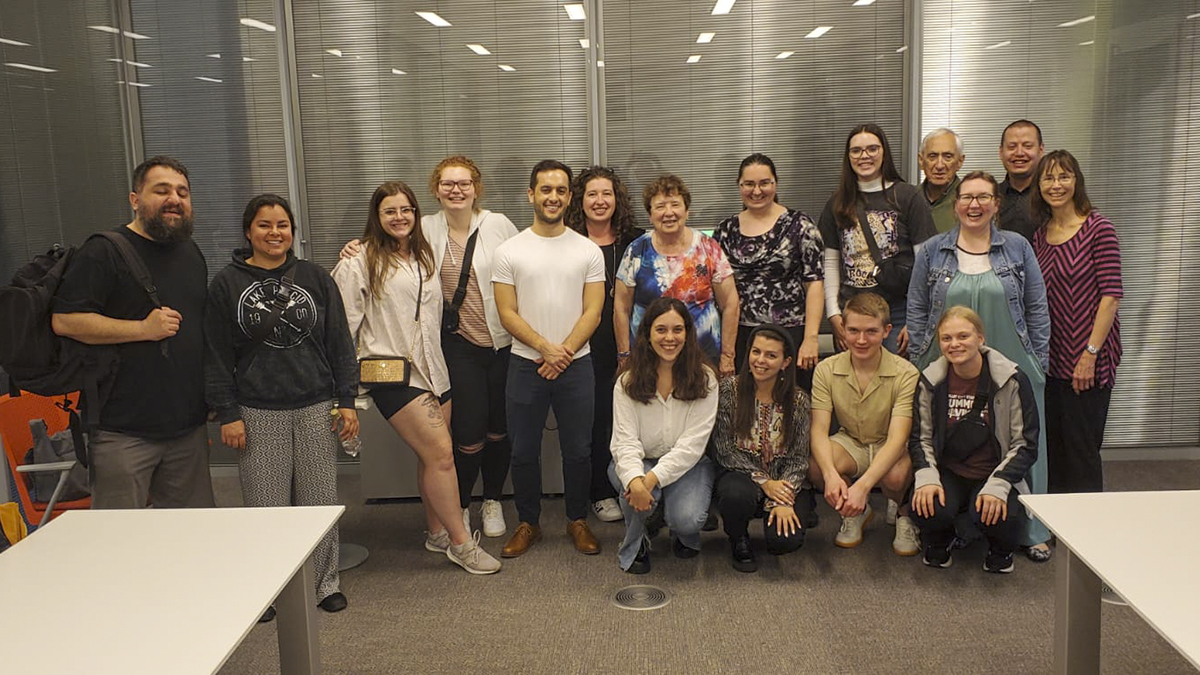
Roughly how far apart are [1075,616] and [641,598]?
56.0 inches

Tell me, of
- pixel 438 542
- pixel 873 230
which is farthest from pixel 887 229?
pixel 438 542

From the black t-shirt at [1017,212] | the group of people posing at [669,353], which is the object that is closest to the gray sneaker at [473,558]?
→ the group of people posing at [669,353]

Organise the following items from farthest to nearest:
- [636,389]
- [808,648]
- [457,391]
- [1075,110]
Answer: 1. [1075,110]
2. [457,391]
3. [636,389]
4. [808,648]

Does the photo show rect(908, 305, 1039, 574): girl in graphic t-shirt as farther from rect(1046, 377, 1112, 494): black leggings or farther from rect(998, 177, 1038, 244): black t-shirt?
rect(998, 177, 1038, 244): black t-shirt

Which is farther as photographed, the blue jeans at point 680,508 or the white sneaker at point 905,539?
the white sneaker at point 905,539

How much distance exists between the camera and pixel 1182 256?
4.61 meters

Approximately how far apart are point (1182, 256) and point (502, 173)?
11.2ft

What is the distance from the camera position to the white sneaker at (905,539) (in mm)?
3535

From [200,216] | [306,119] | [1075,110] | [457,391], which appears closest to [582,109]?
[306,119]

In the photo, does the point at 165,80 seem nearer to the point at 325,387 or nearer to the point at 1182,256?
the point at 325,387

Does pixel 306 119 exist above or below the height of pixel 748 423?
above

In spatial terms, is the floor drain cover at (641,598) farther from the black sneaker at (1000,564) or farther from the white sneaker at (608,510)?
the black sneaker at (1000,564)

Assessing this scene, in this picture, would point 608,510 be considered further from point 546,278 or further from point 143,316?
point 143,316

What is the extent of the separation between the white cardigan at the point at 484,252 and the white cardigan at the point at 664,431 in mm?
567
